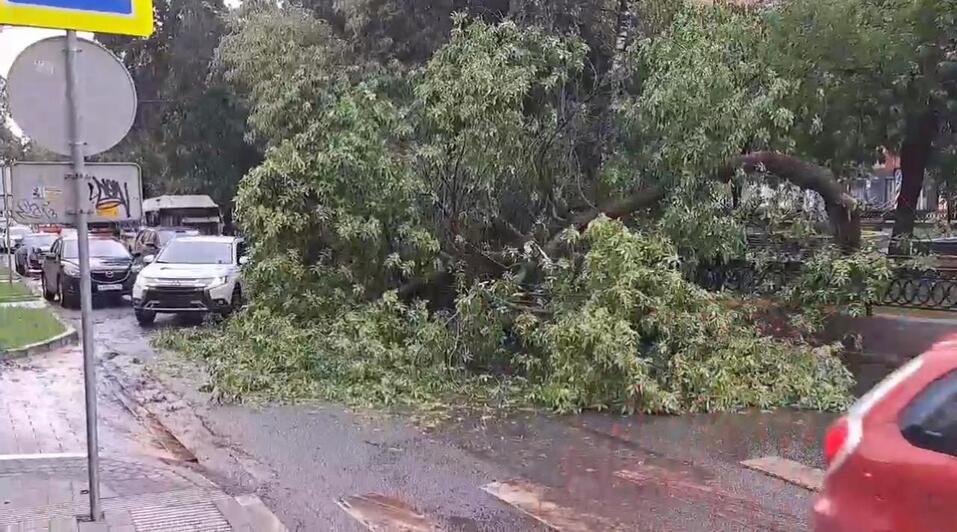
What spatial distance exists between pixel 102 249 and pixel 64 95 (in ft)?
54.9

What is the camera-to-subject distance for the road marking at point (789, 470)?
6.62 metres

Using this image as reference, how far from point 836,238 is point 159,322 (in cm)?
1162

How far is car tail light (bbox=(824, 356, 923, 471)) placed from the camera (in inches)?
138

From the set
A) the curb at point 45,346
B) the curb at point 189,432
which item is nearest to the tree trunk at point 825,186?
the curb at point 189,432

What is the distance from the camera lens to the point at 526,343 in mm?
10031

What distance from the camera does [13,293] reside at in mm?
22156

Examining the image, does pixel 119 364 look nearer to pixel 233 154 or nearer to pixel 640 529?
pixel 640 529

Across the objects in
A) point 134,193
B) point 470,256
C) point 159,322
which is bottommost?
point 159,322

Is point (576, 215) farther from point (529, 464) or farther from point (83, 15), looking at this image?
point (83, 15)

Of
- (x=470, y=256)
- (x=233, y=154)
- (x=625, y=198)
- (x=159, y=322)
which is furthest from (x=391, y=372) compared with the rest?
(x=233, y=154)

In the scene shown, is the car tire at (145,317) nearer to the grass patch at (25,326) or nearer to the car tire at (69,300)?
the grass patch at (25,326)

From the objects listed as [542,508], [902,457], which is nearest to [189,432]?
[542,508]

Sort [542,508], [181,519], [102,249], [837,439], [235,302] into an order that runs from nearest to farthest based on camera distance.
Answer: [837,439] → [181,519] → [542,508] → [235,302] → [102,249]

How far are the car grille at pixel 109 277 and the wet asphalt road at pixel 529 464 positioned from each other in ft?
37.2
